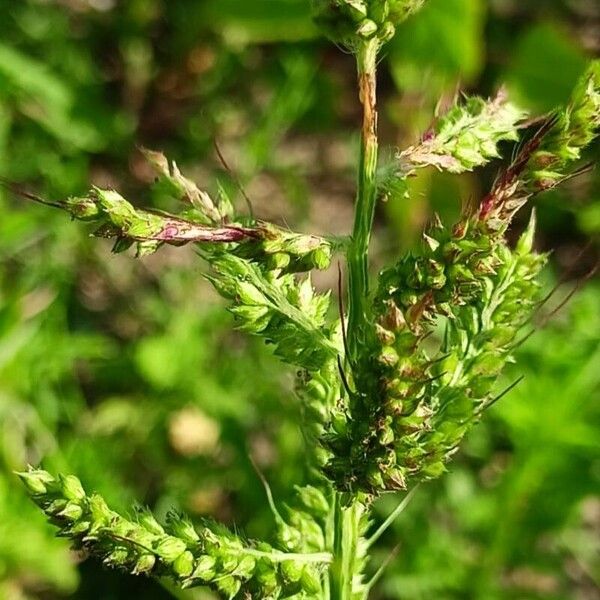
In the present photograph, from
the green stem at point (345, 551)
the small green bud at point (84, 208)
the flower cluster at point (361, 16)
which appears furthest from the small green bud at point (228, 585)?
the flower cluster at point (361, 16)

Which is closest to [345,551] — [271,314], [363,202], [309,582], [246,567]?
[309,582]

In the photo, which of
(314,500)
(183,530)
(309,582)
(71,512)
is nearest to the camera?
(71,512)

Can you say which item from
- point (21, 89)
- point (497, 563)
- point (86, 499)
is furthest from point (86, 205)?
point (21, 89)

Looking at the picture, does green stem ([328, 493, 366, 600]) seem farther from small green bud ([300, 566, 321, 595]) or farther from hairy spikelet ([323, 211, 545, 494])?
hairy spikelet ([323, 211, 545, 494])

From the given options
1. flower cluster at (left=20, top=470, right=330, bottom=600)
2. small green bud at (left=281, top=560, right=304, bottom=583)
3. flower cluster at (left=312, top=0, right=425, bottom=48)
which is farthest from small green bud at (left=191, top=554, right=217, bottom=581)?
flower cluster at (left=312, top=0, right=425, bottom=48)

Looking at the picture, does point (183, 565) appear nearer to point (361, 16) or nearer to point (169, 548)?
point (169, 548)

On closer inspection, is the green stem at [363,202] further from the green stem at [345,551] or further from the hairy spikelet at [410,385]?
the green stem at [345,551]

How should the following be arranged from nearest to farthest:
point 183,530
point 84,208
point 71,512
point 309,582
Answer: point 84,208 → point 71,512 → point 183,530 → point 309,582
